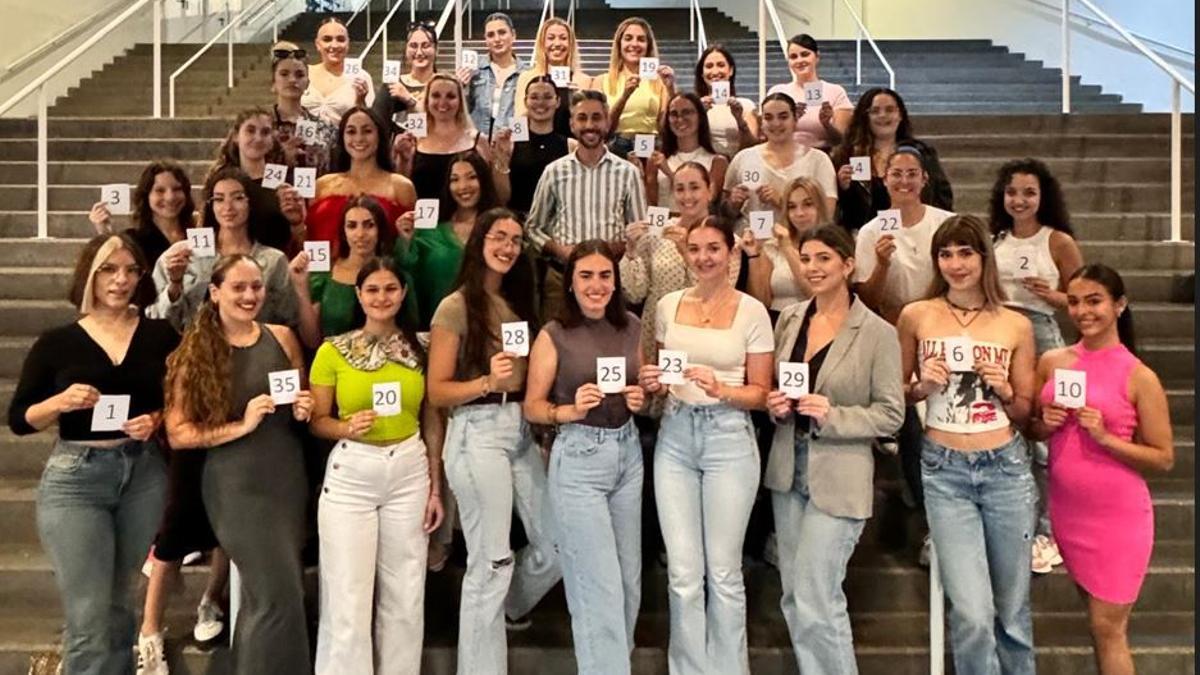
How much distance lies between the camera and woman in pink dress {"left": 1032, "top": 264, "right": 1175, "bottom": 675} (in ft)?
10.0

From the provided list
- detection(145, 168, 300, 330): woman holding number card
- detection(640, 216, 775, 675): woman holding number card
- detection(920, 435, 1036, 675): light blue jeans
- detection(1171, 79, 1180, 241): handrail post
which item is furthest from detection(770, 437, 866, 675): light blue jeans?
detection(1171, 79, 1180, 241): handrail post

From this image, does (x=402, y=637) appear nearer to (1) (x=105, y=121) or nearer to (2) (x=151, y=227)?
(2) (x=151, y=227)

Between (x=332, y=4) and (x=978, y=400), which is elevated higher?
(x=332, y=4)

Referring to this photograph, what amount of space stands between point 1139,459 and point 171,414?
296 centimetres

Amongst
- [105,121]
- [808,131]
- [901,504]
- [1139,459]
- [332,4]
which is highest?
[332,4]

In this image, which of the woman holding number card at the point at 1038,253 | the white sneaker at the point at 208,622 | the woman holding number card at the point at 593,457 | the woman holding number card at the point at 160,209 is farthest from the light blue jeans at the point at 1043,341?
the woman holding number card at the point at 160,209

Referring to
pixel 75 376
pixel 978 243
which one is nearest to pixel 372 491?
pixel 75 376

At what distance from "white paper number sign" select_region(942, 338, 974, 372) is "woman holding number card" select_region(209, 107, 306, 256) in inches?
95.9

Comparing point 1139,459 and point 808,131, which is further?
point 808,131

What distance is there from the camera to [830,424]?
313 centimetres

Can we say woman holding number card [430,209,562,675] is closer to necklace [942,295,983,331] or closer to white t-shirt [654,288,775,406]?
white t-shirt [654,288,775,406]

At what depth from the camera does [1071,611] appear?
3.90 m

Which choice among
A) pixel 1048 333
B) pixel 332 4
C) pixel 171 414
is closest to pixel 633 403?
pixel 171 414

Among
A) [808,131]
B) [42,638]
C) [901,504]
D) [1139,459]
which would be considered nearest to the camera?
[1139,459]
